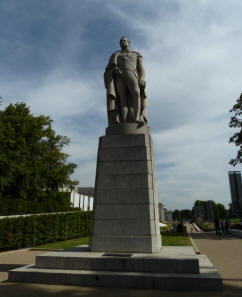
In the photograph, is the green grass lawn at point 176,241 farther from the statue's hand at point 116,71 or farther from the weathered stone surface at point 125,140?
the statue's hand at point 116,71

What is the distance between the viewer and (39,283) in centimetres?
636

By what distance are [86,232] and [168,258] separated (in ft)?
61.6

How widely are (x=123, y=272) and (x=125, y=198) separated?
7.45ft

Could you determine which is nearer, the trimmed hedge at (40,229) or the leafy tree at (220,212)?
the trimmed hedge at (40,229)

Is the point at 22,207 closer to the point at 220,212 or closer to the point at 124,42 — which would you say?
the point at 124,42

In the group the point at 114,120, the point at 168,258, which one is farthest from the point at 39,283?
the point at 114,120

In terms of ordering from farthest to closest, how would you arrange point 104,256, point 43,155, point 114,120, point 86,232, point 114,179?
point 43,155 < point 86,232 < point 114,120 < point 114,179 < point 104,256

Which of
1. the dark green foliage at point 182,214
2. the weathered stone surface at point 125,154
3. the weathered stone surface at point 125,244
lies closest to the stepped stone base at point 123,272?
the weathered stone surface at point 125,244

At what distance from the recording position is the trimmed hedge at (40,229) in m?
15.2

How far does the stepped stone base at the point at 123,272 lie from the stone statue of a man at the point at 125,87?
4.68 m

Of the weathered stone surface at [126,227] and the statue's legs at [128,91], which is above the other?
the statue's legs at [128,91]

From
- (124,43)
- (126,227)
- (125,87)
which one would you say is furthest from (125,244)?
(124,43)

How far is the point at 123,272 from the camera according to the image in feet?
20.4

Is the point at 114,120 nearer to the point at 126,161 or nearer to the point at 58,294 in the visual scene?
the point at 126,161
